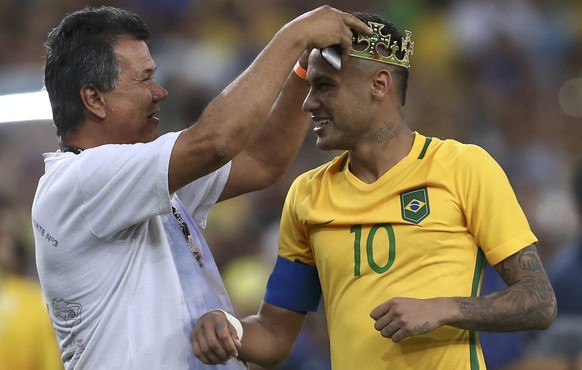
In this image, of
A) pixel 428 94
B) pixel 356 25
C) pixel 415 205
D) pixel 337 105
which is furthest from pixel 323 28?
pixel 428 94

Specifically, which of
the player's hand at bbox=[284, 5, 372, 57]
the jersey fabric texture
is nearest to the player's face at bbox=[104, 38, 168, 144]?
the player's hand at bbox=[284, 5, 372, 57]

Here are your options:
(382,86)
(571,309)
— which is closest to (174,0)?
(571,309)

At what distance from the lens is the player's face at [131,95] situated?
2930 millimetres

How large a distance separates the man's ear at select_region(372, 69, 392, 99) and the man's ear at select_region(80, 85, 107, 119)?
79cm

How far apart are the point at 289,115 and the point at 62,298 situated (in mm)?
928

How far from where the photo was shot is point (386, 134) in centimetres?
285

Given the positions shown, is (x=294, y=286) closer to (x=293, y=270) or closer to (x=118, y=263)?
(x=293, y=270)

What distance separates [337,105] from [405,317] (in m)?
0.72

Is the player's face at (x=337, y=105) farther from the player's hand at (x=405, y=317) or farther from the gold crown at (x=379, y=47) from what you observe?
the player's hand at (x=405, y=317)

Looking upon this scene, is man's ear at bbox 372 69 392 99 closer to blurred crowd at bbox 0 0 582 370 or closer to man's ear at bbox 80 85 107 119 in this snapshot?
man's ear at bbox 80 85 107 119

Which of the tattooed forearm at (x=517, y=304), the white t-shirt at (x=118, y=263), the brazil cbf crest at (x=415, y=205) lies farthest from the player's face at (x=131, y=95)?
the tattooed forearm at (x=517, y=304)

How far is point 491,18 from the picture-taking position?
614 centimetres

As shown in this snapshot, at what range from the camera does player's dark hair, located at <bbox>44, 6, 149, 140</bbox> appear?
9.53 feet

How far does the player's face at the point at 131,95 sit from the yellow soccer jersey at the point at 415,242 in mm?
577
